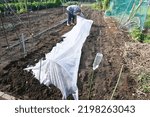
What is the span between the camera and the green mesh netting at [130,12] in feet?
34.9

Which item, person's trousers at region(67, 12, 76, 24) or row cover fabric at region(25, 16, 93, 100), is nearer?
row cover fabric at region(25, 16, 93, 100)

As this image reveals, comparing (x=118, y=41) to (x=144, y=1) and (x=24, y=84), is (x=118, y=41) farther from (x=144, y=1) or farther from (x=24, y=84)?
(x=24, y=84)

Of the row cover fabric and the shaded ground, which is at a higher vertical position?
the row cover fabric

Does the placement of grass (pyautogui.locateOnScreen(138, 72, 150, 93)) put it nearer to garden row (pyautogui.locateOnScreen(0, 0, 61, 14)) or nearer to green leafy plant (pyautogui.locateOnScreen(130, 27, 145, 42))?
green leafy plant (pyautogui.locateOnScreen(130, 27, 145, 42))

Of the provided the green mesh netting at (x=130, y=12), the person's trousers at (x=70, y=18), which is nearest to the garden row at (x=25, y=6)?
the person's trousers at (x=70, y=18)

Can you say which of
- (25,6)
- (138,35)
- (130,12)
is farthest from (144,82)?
(25,6)

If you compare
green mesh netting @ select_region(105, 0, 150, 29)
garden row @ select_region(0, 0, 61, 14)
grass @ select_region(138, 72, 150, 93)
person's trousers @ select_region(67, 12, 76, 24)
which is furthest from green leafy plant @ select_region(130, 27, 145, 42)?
garden row @ select_region(0, 0, 61, 14)

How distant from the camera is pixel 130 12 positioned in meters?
11.5

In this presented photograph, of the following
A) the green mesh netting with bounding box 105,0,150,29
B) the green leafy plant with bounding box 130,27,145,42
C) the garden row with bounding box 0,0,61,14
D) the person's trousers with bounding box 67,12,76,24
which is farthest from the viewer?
the garden row with bounding box 0,0,61,14

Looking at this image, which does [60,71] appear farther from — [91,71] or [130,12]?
[130,12]

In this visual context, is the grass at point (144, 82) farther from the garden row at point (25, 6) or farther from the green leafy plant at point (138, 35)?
the garden row at point (25, 6)

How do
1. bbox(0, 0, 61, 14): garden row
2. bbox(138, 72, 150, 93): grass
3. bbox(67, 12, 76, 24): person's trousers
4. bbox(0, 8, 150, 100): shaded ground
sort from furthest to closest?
1. bbox(0, 0, 61, 14): garden row
2. bbox(67, 12, 76, 24): person's trousers
3. bbox(138, 72, 150, 93): grass
4. bbox(0, 8, 150, 100): shaded ground

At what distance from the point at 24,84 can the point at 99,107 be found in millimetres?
1880

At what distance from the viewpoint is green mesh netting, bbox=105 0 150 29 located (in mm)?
10633
